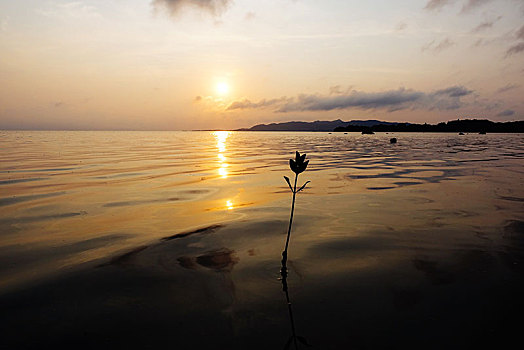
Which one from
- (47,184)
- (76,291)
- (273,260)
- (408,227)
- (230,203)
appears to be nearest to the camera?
(76,291)

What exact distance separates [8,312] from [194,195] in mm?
7374

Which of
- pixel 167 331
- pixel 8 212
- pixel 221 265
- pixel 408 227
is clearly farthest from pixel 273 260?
pixel 8 212

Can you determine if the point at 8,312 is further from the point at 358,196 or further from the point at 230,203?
the point at 358,196

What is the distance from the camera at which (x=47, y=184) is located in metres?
13.0

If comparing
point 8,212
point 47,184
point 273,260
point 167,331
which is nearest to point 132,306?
point 167,331

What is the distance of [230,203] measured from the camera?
32.9 ft

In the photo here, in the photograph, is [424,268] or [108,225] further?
[108,225]

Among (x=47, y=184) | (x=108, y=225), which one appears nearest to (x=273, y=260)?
(x=108, y=225)

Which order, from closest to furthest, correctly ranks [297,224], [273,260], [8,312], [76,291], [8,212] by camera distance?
[8,312], [76,291], [273,260], [297,224], [8,212]

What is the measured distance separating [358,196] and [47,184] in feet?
41.4

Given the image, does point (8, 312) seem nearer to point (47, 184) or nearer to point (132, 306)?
point (132, 306)

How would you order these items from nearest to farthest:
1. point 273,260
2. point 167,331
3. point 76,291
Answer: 1. point 167,331
2. point 76,291
3. point 273,260

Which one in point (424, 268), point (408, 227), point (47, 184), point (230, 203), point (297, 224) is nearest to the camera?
point (424, 268)

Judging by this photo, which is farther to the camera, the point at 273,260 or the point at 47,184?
the point at 47,184
